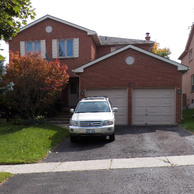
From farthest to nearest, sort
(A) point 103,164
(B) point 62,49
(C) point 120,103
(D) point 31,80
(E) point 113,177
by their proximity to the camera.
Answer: (B) point 62,49 → (C) point 120,103 → (D) point 31,80 → (A) point 103,164 → (E) point 113,177

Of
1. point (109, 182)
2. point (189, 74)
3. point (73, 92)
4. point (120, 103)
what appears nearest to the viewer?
point (109, 182)

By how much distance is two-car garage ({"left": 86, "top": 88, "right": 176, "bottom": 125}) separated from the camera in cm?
1213

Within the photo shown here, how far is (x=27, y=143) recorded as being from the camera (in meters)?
7.88

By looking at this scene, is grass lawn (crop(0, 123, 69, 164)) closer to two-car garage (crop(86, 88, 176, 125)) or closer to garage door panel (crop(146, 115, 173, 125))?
two-car garage (crop(86, 88, 176, 125))

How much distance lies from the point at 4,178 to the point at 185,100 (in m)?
22.4

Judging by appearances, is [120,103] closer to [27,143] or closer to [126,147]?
[126,147]

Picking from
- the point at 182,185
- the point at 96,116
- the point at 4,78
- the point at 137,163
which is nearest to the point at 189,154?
the point at 137,163

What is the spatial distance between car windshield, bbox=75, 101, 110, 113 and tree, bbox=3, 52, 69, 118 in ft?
10.4

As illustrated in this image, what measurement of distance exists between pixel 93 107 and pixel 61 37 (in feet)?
30.8

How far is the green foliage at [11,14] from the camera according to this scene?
531 centimetres

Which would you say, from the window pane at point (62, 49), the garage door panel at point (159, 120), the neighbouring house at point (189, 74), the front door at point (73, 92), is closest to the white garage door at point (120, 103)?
the garage door panel at point (159, 120)

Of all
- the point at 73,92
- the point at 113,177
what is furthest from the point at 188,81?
the point at 113,177

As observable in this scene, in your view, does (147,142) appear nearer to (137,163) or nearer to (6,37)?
(137,163)

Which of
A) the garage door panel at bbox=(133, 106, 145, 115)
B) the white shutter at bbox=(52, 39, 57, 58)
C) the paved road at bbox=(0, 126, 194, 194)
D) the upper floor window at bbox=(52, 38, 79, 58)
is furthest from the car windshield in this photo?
the white shutter at bbox=(52, 39, 57, 58)
